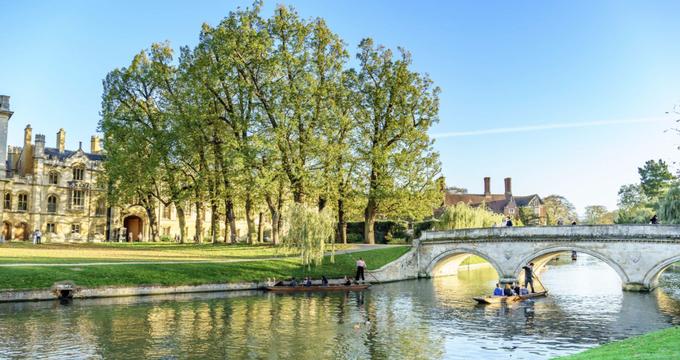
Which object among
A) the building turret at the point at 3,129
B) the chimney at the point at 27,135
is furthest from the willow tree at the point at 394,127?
the chimney at the point at 27,135

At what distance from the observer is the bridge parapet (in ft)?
131

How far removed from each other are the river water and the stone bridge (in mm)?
2323

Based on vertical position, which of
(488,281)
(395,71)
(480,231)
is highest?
(395,71)

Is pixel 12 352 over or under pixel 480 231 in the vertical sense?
under

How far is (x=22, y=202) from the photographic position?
71.8 meters

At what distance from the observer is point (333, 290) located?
41.9 m

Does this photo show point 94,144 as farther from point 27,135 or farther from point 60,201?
point 60,201

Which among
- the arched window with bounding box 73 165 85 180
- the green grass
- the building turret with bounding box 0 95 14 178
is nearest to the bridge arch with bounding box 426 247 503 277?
the green grass

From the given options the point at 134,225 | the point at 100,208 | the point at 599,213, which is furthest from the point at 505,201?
the point at 100,208

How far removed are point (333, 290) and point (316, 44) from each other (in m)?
23.8

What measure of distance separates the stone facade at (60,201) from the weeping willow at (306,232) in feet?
101

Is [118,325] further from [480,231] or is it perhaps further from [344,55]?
[344,55]

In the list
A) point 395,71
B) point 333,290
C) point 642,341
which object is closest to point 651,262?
point 333,290

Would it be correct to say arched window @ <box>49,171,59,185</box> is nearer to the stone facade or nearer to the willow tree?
the stone facade
